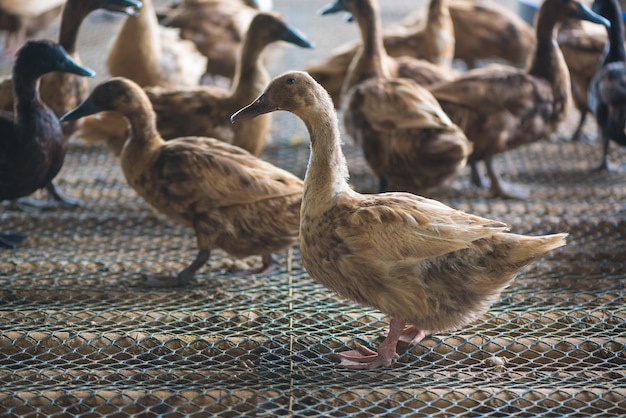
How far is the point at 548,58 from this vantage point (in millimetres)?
4699

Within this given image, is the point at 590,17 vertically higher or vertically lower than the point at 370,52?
higher

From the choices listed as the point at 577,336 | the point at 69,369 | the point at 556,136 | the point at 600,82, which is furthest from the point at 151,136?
the point at 556,136

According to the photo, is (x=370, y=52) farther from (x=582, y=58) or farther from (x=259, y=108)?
(x=259, y=108)

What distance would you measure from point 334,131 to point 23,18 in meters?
5.02

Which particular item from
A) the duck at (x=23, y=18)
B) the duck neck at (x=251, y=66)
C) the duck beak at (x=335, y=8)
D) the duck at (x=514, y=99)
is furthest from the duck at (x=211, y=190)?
the duck at (x=23, y=18)

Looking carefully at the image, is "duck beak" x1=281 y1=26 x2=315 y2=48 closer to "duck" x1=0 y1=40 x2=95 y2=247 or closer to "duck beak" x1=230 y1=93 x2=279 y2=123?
"duck" x1=0 y1=40 x2=95 y2=247

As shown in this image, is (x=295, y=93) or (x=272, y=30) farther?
(x=272, y=30)

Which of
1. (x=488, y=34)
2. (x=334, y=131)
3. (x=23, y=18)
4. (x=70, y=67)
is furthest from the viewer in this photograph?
(x=23, y=18)

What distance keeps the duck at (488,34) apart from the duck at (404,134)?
7.43ft

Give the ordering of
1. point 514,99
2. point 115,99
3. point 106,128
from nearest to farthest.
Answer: point 115,99, point 106,128, point 514,99

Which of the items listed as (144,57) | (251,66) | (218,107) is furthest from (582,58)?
(144,57)

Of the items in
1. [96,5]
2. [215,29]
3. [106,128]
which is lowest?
[106,128]

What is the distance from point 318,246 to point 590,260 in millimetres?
1545

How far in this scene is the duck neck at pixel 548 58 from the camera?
4.68m
